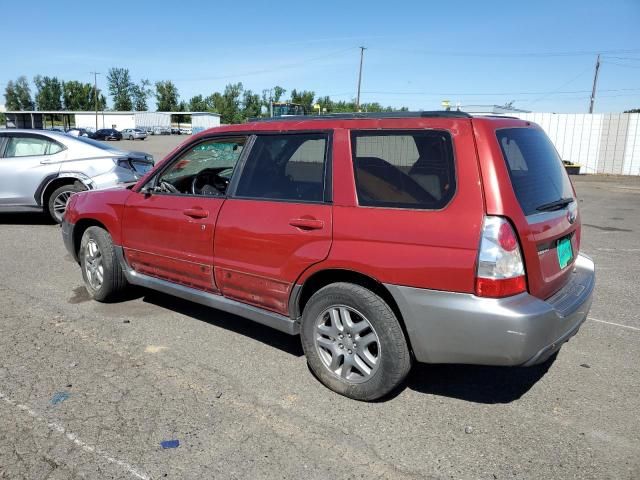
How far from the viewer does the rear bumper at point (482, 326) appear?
279 cm

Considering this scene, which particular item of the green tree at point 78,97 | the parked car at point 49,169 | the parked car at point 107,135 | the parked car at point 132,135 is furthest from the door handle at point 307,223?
the green tree at point 78,97

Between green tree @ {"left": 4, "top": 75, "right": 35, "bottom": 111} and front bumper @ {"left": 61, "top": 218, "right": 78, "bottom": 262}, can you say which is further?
green tree @ {"left": 4, "top": 75, "right": 35, "bottom": 111}

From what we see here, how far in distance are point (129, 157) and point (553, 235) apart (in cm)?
760

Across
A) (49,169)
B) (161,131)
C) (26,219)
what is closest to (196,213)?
(49,169)

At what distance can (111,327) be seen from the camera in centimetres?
452

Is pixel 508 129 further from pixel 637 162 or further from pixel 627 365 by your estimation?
pixel 637 162

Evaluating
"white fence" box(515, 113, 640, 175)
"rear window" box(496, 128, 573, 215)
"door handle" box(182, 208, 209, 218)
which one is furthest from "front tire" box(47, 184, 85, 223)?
"white fence" box(515, 113, 640, 175)

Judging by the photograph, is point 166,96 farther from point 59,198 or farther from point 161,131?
point 59,198

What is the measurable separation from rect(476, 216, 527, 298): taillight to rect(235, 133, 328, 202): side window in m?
1.13

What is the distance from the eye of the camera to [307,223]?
3412 millimetres

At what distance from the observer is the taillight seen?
2.78m

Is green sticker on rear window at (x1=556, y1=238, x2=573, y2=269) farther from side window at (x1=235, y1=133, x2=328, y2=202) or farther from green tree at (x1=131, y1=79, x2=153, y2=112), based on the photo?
green tree at (x1=131, y1=79, x2=153, y2=112)

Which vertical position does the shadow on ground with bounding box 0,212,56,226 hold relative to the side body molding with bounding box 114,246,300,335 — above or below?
below

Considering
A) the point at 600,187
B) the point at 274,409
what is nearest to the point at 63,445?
the point at 274,409
